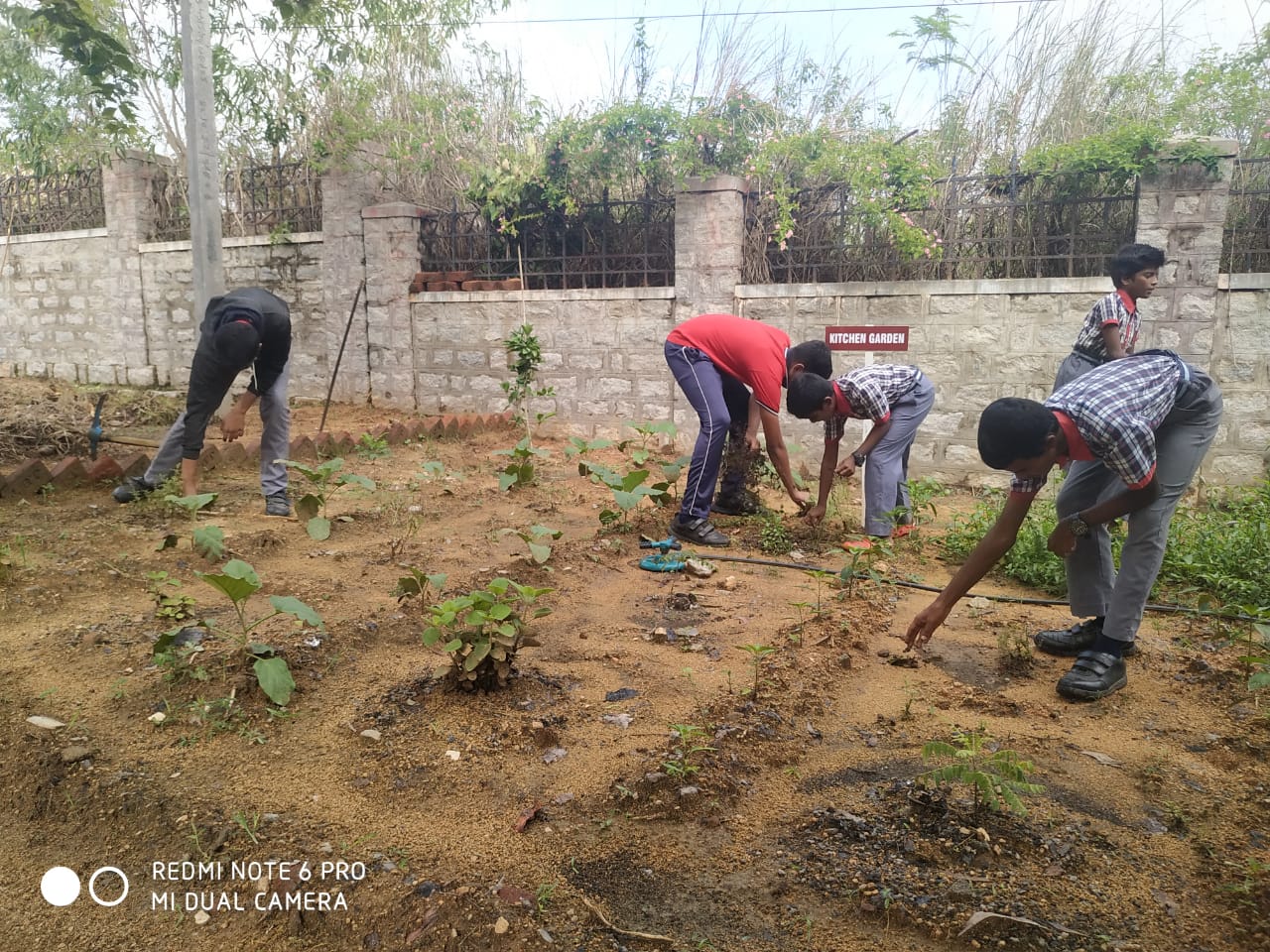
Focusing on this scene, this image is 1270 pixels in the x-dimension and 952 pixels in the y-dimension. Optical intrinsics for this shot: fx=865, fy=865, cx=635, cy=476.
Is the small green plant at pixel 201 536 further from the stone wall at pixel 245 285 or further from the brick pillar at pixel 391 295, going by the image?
the stone wall at pixel 245 285

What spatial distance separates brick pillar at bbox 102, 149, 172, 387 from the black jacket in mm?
6638

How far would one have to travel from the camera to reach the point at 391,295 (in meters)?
8.56

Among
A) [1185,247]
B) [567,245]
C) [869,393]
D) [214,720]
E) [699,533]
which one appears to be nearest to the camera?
[214,720]

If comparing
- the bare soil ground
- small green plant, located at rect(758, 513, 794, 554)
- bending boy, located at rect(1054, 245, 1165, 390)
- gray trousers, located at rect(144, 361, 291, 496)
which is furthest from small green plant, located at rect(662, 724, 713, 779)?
bending boy, located at rect(1054, 245, 1165, 390)

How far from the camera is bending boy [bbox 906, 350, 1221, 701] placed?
2637 mm

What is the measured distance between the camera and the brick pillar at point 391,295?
333 inches

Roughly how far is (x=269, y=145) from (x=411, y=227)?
260 cm

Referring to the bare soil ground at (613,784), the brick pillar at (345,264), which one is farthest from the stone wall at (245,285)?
the bare soil ground at (613,784)

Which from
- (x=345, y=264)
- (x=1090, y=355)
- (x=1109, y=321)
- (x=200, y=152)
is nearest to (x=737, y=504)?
(x=1090, y=355)

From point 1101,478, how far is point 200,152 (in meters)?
6.70

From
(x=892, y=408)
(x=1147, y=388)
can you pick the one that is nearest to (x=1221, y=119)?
(x=892, y=408)

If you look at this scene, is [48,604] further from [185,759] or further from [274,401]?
[274,401]

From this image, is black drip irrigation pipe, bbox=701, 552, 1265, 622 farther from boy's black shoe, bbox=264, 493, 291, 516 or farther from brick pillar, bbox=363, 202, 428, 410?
brick pillar, bbox=363, 202, 428, 410

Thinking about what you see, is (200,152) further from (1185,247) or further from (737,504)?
(1185,247)
